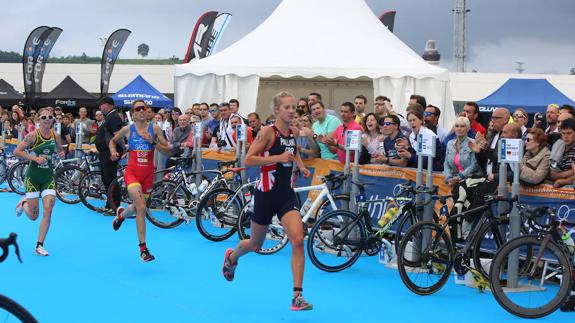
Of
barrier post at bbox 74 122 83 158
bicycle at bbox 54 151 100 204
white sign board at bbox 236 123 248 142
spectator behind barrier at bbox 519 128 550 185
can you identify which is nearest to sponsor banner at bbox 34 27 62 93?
barrier post at bbox 74 122 83 158

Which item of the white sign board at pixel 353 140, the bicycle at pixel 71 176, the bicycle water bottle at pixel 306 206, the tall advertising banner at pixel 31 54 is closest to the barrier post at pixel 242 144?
the bicycle water bottle at pixel 306 206

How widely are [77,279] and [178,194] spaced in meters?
3.47

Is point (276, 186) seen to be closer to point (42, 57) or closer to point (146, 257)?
point (146, 257)

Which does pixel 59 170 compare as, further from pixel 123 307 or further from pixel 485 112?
pixel 485 112

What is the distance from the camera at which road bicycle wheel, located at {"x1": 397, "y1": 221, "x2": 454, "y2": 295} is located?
24.8 ft

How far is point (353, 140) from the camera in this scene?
9.32 meters

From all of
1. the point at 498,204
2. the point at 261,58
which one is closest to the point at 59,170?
the point at 261,58

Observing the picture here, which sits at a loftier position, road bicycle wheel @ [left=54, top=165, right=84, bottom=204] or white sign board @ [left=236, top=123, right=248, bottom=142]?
white sign board @ [left=236, top=123, right=248, bottom=142]

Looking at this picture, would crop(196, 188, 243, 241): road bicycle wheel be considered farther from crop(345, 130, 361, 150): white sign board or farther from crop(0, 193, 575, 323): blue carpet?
crop(345, 130, 361, 150): white sign board

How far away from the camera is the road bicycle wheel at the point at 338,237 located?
8514 millimetres

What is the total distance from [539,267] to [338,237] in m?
2.09

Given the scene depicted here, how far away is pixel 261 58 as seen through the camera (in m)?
17.5

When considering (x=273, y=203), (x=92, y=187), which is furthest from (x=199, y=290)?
(x=92, y=187)

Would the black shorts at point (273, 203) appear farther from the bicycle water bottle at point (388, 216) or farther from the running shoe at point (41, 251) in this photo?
the running shoe at point (41, 251)
